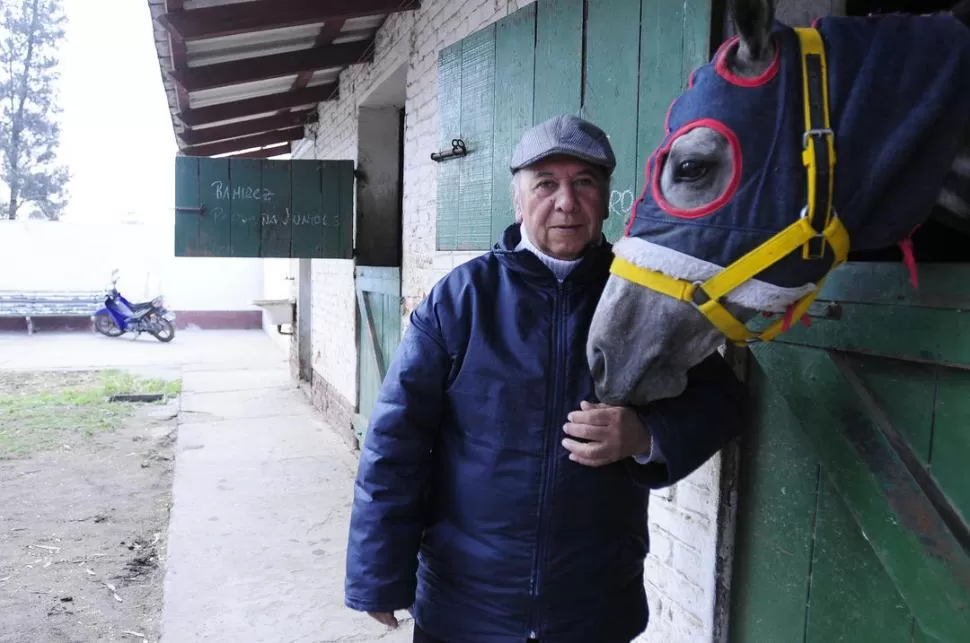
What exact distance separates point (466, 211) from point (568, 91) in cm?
85

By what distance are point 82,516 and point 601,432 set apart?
425 centimetres

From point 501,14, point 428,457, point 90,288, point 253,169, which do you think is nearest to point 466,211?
point 501,14

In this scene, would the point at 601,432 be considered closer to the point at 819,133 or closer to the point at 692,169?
the point at 692,169

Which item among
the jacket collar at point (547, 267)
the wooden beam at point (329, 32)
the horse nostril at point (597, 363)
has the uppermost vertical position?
the wooden beam at point (329, 32)

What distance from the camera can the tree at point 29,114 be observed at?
2414cm

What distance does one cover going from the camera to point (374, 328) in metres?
5.33

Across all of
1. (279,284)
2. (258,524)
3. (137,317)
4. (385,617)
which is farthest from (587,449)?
(137,317)

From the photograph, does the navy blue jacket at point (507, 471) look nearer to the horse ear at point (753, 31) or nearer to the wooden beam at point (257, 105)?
the horse ear at point (753, 31)

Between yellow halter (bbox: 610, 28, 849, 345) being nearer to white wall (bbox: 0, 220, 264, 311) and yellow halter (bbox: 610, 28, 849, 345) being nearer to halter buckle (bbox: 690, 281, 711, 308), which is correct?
halter buckle (bbox: 690, 281, 711, 308)

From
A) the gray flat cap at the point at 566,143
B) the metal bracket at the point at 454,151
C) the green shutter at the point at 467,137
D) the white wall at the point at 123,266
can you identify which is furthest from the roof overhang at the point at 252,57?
the white wall at the point at 123,266

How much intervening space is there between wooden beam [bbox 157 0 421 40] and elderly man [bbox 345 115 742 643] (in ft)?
9.41

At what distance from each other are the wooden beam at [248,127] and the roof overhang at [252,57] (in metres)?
0.01

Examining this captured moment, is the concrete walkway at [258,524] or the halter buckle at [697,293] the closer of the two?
the halter buckle at [697,293]

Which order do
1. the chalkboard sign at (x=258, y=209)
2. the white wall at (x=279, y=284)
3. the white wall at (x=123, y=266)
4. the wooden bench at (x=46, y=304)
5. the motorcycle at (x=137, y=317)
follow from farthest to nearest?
the white wall at (x=123, y=266)
the wooden bench at (x=46, y=304)
the motorcycle at (x=137, y=317)
the white wall at (x=279, y=284)
the chalkboard sign at (x=258, y=209)
